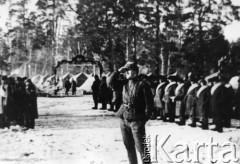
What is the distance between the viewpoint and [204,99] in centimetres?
995

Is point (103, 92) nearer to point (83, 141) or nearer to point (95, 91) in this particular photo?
point (95, 91)

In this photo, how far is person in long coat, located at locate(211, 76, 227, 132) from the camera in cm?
935

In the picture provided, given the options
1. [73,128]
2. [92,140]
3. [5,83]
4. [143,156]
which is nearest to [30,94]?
[5,83]

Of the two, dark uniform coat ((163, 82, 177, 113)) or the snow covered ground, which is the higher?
dark uniform coat ((163, 82, 177, 113))

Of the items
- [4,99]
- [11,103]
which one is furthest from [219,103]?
[4,99]

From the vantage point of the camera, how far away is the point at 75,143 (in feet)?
26.8

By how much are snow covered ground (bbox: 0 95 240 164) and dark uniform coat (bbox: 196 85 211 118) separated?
483mm

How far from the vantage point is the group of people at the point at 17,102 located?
34.1 ft

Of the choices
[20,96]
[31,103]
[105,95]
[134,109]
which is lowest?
[105,95]

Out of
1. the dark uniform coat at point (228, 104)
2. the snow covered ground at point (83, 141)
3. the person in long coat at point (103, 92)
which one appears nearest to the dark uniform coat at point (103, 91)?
the person in long coat at point (103, 92)

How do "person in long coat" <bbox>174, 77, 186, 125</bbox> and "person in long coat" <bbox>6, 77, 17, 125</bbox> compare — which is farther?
"person in long coat" <bbox>174, 77, 186, 125</bbox>

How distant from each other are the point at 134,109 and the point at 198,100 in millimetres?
5051

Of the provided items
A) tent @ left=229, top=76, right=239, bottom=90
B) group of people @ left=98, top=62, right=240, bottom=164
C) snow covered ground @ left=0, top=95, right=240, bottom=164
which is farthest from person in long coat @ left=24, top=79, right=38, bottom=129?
tent @ left=229, top=76, right=239, bottom=90

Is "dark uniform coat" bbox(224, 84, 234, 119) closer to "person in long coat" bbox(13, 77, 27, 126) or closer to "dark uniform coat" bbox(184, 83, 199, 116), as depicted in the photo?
"dark uniform coat" bbox(184, 83, 199, 116)
